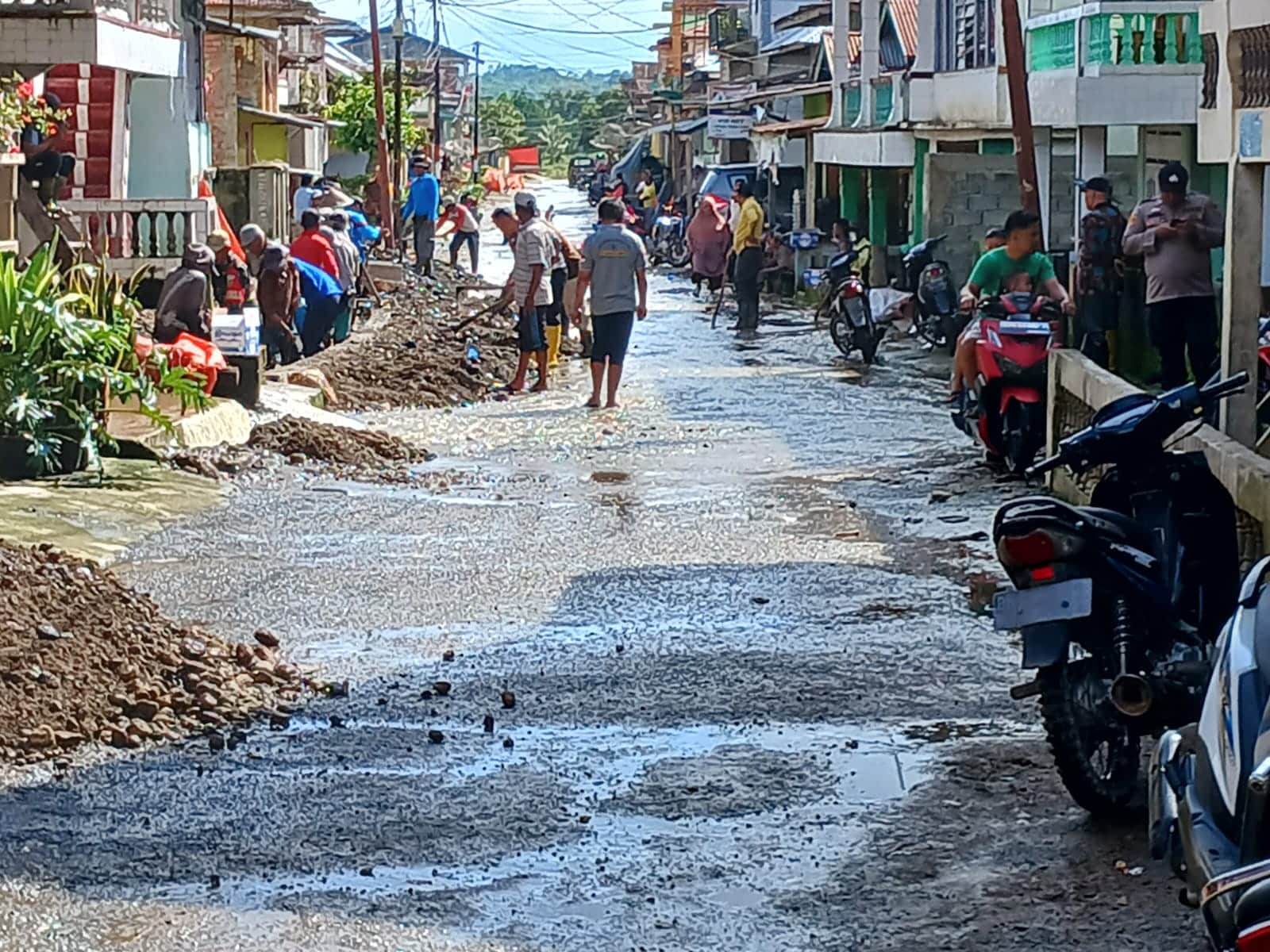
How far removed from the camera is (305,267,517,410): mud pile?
18.6 meters

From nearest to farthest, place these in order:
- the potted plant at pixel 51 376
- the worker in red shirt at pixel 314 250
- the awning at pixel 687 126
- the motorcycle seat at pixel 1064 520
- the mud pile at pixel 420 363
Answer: the motorcycle seat at pixel 1064 520 < the potted plant at pixel 51 376 < the mud pile at pixel 420 363 < the worker in red shirt at pixel 314 250 < the awning at pixel 687 126

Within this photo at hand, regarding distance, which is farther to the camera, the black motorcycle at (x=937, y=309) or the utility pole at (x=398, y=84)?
the utility pole at (x=398, y=84)

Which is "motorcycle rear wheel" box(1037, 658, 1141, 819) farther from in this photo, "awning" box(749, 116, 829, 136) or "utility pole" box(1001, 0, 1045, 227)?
"awning" box(749, 116, 829, 136)

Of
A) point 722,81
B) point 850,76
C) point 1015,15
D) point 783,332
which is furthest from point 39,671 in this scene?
point 722,81

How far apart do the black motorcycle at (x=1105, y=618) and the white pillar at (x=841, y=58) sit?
1220 inches

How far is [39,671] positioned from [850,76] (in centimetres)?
3111

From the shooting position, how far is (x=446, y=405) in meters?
18.4

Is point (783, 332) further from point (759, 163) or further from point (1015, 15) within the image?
point (759, 163)

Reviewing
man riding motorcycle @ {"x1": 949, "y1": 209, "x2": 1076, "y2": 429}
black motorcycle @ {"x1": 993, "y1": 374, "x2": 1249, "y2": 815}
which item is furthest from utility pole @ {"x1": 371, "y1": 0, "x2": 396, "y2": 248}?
black motorcycle @ {"x1": 993, "y1": 374, "x2": 1249, "y2": 815}

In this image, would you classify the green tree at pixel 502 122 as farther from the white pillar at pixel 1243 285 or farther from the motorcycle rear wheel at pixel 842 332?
the white pillar at pixel 1243 285

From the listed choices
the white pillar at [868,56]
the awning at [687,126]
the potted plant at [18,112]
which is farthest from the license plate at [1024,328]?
the awning at [687,126]

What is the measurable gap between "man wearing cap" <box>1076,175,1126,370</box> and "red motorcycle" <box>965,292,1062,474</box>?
9.93ft

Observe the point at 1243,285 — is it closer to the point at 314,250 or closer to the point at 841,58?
the point at 314,250

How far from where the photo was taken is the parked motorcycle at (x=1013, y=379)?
1296 cm
